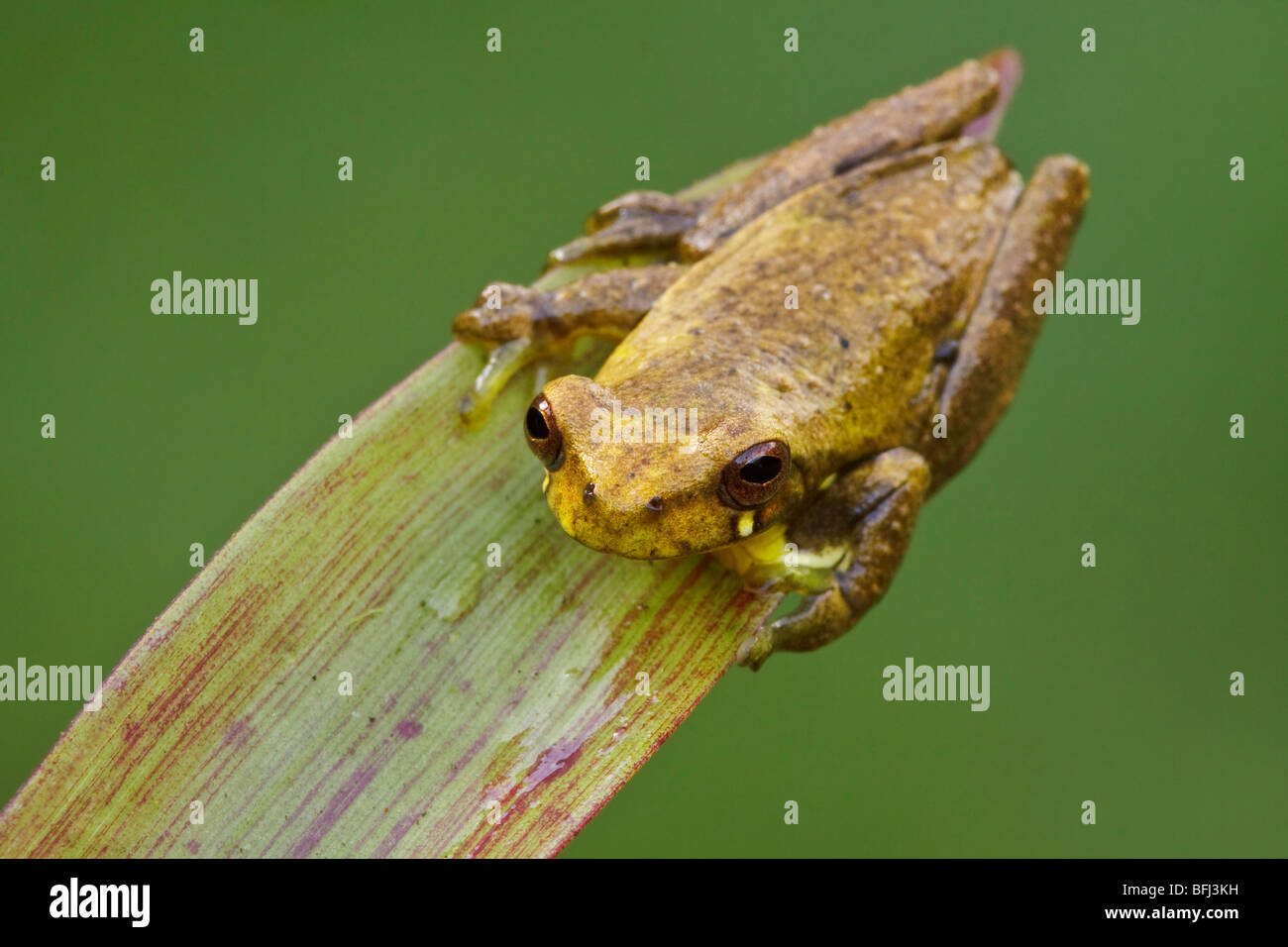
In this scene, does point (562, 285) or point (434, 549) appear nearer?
point (434, 549)

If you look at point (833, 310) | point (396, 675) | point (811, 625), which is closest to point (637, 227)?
point (833, 310)

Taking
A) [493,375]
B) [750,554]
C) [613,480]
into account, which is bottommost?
[750,554]

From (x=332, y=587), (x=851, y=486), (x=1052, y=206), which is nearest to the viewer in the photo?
(x=332, y=587)

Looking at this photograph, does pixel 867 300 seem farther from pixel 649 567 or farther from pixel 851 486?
pixel 649 567

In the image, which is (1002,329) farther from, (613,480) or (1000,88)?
(613,480)

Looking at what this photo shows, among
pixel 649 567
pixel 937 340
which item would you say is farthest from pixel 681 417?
pixel 937 340

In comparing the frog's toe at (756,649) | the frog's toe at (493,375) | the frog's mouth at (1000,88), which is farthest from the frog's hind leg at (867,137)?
the frog's toe at (756,649)
